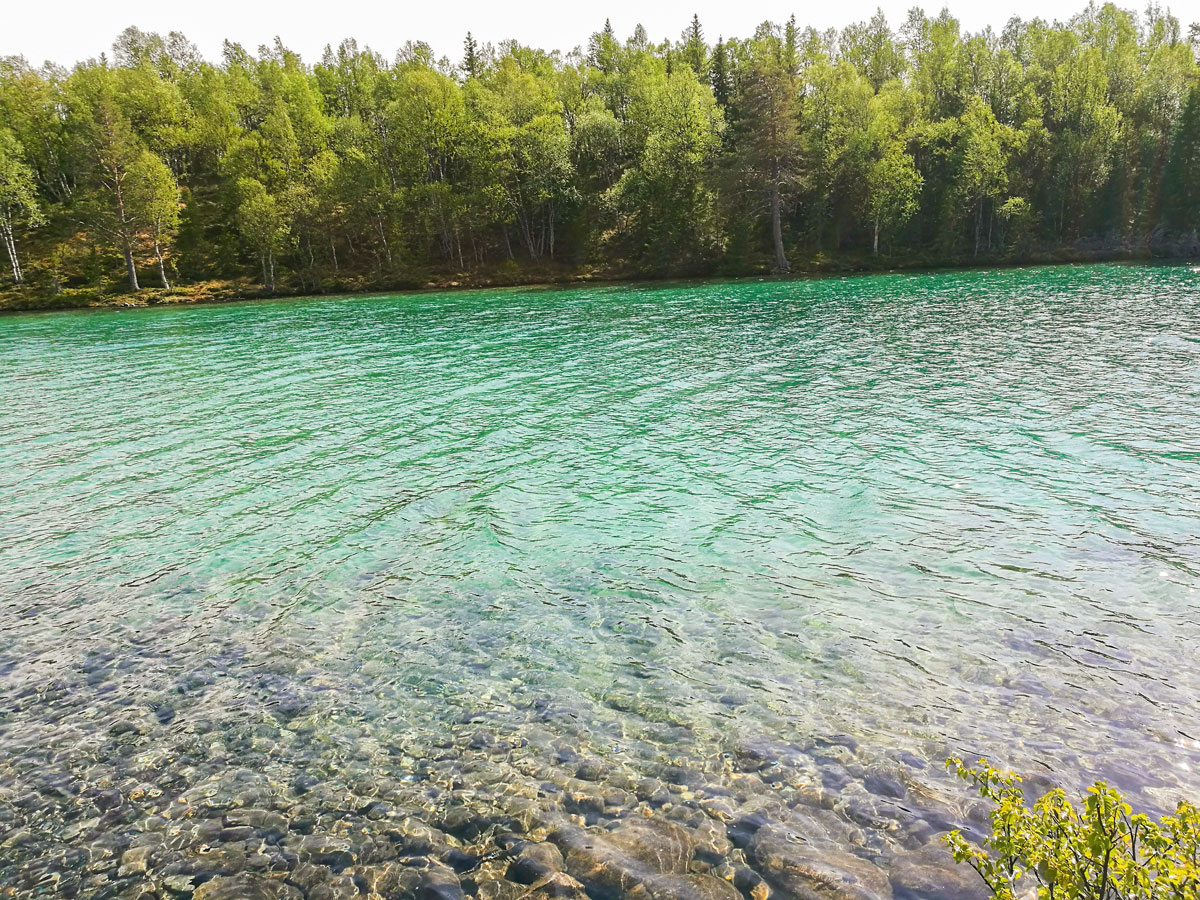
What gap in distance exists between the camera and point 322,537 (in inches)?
486

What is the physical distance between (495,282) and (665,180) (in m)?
22.4

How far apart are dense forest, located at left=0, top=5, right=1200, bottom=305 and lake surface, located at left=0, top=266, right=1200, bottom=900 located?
59.6 meters

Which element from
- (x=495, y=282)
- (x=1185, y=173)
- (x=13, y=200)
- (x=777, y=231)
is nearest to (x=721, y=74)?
(x=777, y=231)

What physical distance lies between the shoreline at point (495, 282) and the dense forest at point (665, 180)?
0.77 meters

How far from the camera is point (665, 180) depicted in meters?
77.6

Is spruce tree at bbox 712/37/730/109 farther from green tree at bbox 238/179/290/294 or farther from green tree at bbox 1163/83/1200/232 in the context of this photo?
green tree at bbox 238/179/290/294

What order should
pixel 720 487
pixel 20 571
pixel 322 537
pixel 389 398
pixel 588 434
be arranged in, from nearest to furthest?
pixel 20 571 → pixel 322 537 → pixel 720 487 → pixel 588 434 → pixel 389 398

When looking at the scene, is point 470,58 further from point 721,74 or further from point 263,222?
point 263,222

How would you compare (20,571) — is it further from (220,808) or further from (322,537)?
(220,808)

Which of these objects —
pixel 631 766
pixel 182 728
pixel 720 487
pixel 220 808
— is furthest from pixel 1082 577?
pixel 182 728

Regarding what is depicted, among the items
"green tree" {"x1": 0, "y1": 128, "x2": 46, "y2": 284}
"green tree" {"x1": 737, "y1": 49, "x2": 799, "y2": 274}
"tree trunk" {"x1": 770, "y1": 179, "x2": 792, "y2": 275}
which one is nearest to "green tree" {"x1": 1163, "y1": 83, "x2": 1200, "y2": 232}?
"green tree" {"x1": 737, "y1": 49, "x2": 799, "y2": 274}

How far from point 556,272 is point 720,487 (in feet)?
229

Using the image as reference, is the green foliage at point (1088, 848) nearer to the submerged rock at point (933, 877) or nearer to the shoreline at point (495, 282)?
the submerged rock at point (933, 877)

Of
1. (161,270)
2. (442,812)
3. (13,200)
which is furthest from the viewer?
(161,270)
